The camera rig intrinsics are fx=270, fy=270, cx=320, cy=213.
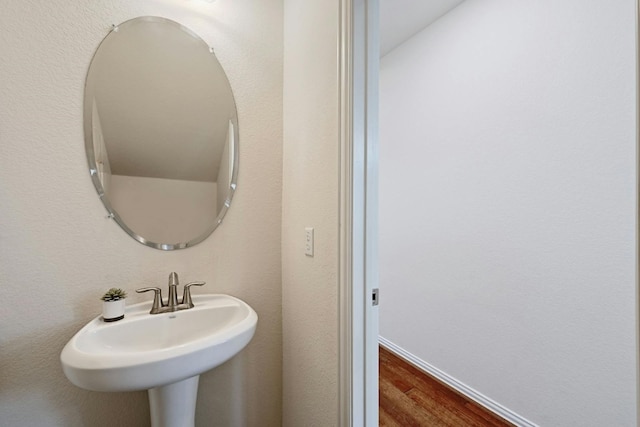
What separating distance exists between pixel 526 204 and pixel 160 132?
192 centimetres

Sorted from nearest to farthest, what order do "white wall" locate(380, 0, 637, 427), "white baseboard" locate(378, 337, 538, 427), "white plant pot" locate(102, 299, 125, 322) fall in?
"white plant pot" locate(102, 299, 125, 322) < "white wall" locate(380, 0, 637, 427) < "white baseboard" locate(378, 337, 538, 427)

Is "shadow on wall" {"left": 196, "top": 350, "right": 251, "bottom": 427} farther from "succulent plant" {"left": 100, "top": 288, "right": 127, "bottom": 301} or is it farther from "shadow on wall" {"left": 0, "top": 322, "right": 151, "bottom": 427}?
"succulent plant" {"left": 100, "top": 288, "right": 127, "bottom": 301}

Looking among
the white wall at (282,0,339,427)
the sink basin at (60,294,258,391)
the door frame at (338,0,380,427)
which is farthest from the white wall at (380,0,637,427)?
the sink basin at (60,294,258,391)

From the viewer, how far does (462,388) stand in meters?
1.82

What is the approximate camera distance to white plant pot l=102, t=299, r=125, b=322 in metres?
1.00

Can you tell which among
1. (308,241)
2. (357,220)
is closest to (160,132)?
(308,241)

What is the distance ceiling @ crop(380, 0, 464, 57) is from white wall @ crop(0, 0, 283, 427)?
1.22m

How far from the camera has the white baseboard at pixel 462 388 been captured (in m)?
1.54

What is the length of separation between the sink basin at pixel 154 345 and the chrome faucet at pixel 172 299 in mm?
31

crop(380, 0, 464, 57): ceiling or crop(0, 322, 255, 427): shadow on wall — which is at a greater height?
crop(380, 0, 464, 57): ceiling

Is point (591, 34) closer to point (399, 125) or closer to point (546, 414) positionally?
point (399, 125)

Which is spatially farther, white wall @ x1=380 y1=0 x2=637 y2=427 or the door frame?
white wall @ x1=380 y1=0 x2=637 y2=427

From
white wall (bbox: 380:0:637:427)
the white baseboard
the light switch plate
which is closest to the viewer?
the light switch plate

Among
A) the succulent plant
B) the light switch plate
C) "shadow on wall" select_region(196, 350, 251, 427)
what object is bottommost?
"shadow on wall" select_region(196, 350, 251, 427)
